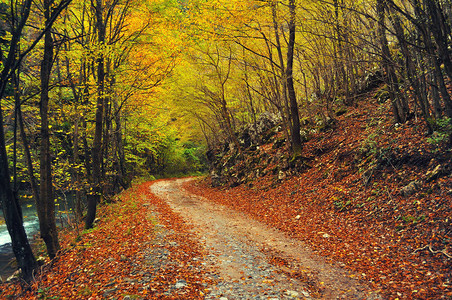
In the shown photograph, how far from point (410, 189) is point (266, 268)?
442 cm

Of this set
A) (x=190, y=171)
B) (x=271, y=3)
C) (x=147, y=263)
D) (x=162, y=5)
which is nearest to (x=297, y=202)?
(x=147, y=263)

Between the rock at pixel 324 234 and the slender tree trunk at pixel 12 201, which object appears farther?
the rock at pixel 324 234

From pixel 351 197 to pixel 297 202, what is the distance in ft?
7.52

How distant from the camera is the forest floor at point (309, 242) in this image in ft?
15.3

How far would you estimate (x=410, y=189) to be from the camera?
682 centimetres

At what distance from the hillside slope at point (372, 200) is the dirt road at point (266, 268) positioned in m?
0.46

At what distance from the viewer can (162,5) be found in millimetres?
11273

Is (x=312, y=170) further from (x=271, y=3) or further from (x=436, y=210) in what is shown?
(x=271, y=3)

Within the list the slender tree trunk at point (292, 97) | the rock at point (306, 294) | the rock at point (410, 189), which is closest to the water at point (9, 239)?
the rock at point (306, 294)

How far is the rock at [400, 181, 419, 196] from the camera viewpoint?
6.76 m

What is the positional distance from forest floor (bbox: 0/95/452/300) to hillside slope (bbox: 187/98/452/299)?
0.03 m

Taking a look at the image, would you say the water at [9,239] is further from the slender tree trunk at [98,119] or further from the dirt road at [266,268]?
the dirt road at [266,268]

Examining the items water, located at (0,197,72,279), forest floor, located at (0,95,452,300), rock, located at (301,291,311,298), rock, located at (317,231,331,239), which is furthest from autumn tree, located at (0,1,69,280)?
rock, located at (317,231,331,239)

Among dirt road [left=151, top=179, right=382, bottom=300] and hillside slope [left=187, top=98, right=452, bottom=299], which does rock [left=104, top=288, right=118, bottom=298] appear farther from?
hillside slope [left=187, top=98, right=452, bottom=299]
